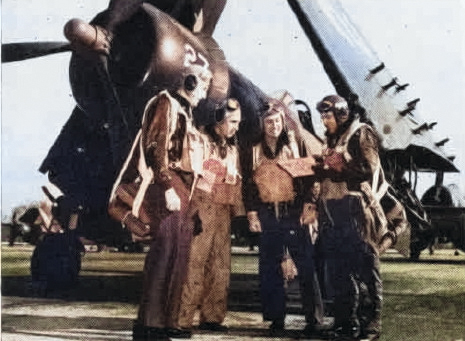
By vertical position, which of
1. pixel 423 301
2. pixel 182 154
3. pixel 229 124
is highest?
pixel 229 124

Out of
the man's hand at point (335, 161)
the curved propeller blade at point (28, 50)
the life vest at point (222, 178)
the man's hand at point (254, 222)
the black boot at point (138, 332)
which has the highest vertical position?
→ the curved propeller blade at point (28, 50)

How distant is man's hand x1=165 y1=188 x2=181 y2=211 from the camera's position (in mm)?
6723

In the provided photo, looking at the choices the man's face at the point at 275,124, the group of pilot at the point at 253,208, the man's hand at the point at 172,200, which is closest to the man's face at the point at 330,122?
the group of pilot at the point at 253,208

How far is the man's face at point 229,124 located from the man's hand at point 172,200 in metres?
0.53

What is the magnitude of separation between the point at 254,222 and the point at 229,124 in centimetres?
71

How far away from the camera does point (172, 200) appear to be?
6.73 meters

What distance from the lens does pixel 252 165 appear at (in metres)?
6.75

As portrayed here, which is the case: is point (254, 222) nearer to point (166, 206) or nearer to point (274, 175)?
point (274, 175)

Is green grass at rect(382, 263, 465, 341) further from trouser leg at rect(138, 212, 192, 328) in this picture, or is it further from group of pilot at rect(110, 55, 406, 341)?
trouser leg at rect(138, 212, 192, 328)

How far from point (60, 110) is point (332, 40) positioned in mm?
2103

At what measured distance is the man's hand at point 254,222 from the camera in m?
6.70

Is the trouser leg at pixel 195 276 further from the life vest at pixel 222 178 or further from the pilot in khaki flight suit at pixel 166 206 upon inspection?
the life vest at pixel 222 178

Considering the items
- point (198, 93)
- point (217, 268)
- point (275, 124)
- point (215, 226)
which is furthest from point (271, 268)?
point (198, 93)

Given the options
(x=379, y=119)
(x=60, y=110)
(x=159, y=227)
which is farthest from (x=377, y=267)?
(x=60, y=110)
